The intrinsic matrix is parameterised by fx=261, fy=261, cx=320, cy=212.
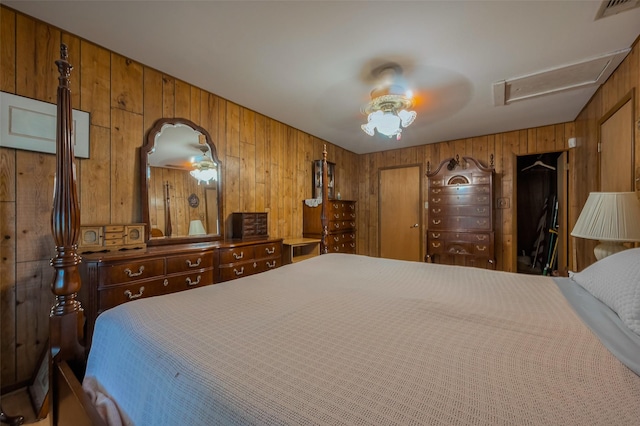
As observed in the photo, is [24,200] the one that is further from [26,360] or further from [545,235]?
A: [545,235]

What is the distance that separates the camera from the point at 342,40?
6.24ft

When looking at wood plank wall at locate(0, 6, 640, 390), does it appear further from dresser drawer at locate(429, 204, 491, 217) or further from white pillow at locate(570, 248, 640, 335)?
white pillow at locate(570, 248, 640, 335)

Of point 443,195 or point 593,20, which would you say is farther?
point 443,195

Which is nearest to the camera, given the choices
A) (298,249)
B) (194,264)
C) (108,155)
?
(108,155)

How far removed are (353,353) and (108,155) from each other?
7.82ft

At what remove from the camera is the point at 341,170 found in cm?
500

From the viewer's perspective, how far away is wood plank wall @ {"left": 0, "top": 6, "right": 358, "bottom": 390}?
165 cm

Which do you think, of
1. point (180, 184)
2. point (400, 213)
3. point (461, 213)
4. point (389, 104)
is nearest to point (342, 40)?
point (389, 104)

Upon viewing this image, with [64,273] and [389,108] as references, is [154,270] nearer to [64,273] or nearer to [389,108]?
[64,273]

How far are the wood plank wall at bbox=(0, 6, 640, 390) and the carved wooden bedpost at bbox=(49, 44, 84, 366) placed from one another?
0.94 meters

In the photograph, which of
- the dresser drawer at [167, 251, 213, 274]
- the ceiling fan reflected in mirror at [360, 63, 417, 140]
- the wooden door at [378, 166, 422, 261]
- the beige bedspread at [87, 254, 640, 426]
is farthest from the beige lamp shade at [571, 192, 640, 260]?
the wooden door at [378, 166, 422, 261]

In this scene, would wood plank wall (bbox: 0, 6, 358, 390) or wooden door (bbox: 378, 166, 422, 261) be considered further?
wooden door (bbox: 378, 166, 422, 261)

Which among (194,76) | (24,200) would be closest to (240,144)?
(194,76)

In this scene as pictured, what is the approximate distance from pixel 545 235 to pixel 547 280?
453 centimetres
